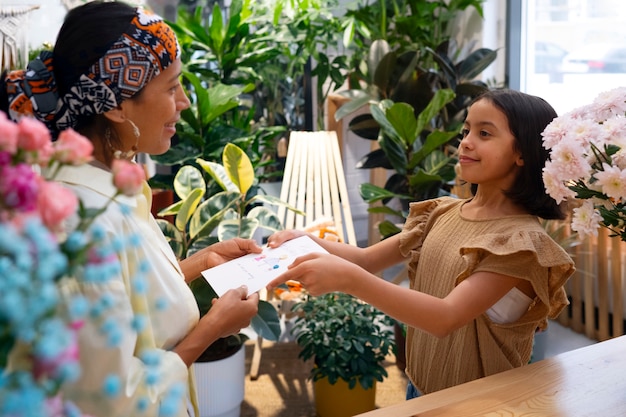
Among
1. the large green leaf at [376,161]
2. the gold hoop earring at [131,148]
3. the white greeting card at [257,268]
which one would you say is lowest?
the large green leaf at [376,161]

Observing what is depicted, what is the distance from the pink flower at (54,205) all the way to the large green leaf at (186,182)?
2.36 metres

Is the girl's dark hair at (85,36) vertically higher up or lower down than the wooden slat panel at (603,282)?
higher up

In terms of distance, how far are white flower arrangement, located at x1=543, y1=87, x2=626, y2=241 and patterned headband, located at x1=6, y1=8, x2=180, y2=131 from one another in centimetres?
74

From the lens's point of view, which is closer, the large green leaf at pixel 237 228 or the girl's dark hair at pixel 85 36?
the girl's dark hair at pixel 85 36

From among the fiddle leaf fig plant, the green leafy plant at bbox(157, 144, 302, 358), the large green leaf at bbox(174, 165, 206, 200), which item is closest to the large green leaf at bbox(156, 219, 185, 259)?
the green leafy plant at bbox(157, 144, 302, 358)

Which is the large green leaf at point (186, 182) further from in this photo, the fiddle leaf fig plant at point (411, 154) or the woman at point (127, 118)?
the woman at point (127, 118)

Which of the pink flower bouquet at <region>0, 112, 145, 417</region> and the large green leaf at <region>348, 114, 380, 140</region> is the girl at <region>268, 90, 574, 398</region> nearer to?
the pink flower bouquet at <region>0, 112, 145, 417</region>

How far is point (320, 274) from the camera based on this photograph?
4.15 feet

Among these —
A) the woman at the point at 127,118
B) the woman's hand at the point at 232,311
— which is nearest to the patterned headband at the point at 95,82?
the woman at the point at 127,118

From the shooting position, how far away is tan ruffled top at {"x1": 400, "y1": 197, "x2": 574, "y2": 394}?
1.31m

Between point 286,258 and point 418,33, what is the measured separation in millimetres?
2995

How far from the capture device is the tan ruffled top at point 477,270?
1311mm

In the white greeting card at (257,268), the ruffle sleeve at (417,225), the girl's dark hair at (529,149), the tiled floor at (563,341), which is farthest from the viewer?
the tiled floor at (563,341)

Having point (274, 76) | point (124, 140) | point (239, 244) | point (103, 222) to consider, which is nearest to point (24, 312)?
point (103, 222)
